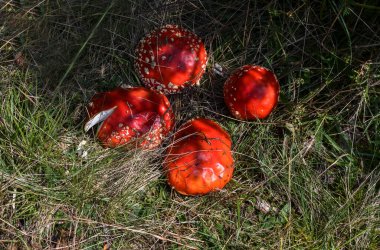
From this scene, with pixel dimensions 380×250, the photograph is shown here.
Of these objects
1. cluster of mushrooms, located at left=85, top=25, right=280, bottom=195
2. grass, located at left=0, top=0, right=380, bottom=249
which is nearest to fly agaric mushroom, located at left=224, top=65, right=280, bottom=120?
cluster of mushrooms, located at left=85, top=25, right=280, bottom=195

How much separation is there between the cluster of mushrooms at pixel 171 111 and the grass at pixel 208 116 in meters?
0.14

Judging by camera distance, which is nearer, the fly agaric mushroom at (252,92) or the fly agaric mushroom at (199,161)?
the fly agaric mushroom at (199,161)

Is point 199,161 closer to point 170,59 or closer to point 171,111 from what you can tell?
point 171,111

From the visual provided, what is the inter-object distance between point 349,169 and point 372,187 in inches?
7.3

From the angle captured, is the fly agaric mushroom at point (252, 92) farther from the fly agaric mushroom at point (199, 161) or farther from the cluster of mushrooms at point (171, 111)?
the fly agaric mushroom at point (199, 161)

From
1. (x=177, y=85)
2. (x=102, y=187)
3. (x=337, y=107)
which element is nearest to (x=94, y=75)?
(x=177, y=85)

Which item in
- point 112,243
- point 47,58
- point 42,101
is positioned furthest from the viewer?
point 47,58

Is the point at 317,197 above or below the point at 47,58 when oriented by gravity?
below

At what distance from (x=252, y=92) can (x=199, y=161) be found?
56 cm

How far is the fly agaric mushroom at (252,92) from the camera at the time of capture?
2801 millimetres

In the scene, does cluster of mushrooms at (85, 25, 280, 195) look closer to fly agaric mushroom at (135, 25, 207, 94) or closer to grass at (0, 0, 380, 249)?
fly agaric mushroom at (135, 25, 207, 94)

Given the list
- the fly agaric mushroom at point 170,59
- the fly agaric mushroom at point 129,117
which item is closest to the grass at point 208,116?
the fly agaric mushroom at point 129,117

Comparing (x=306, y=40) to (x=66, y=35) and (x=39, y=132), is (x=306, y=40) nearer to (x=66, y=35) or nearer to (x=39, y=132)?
(x=66, y=35)

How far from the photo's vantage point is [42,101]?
292 cm
